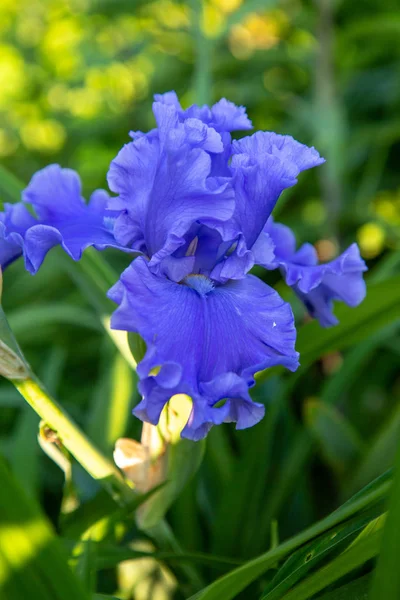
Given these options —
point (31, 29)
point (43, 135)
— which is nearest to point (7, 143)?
point (43, 135)

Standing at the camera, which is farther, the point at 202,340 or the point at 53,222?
the point at 53,222

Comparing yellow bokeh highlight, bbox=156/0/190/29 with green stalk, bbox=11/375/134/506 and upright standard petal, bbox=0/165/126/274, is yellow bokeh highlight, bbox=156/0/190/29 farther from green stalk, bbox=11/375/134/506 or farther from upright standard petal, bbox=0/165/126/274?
green stalk, bbox=11/375/134/506

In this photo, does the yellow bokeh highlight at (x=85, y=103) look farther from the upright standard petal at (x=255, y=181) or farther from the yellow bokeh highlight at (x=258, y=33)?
the upright standard petal at (x=255, y=181)

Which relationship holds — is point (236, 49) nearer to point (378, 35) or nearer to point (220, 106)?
point (378, 35)

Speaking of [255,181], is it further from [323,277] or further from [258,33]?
[258,33]

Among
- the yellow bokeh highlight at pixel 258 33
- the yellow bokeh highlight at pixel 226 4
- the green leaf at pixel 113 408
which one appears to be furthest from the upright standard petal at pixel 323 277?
the yellow bokeh highlight at pixel 226 4

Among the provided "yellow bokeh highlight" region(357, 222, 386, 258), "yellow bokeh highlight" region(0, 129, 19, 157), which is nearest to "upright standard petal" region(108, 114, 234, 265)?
"yellow bokeh highlight" region(357, 222, 386, 258)
